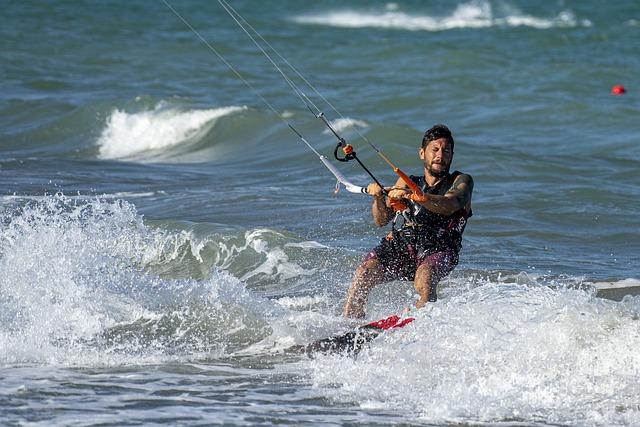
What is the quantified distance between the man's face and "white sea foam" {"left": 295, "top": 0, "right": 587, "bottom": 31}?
1078 inches

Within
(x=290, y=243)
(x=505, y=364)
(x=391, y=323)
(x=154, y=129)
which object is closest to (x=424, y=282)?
(x=391, y=323)

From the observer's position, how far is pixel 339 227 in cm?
999

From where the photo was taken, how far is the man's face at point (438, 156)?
21.5 ft

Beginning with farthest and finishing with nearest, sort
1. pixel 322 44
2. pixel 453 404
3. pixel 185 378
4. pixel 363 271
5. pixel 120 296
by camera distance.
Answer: pixel 322 44
pixel 120 296
pixel 363 271
pixel 185 378
pixel 453 404

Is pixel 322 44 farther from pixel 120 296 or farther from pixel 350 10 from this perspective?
pixel 120 296

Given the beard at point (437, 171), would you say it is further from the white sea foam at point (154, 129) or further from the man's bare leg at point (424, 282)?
the white sea foam at point (154, 129)

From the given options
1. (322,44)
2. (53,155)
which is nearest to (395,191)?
(53,155)

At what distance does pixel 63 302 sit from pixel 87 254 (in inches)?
30.0

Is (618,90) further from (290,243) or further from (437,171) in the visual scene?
(437,171)

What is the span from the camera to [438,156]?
21.6ft

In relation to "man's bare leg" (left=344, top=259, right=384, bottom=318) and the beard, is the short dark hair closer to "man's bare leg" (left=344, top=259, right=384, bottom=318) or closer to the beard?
the beard

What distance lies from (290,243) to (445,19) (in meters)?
29.9

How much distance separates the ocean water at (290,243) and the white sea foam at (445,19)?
11078 mm

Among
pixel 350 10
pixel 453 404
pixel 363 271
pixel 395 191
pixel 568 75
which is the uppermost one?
pixel 350 10
